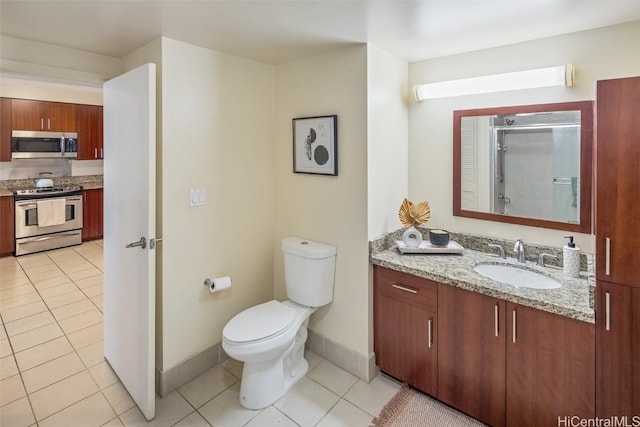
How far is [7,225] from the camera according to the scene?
4637 mm

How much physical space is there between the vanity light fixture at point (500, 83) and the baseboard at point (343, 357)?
5.91 feet

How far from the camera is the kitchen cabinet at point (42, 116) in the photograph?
4738 mm

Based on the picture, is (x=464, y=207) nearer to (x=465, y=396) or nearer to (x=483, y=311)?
(x=483, y=311)

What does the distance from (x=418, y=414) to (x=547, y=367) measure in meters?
0.74

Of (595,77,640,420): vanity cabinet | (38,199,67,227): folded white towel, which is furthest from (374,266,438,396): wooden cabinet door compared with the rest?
(38,199,67,227): folded white towel

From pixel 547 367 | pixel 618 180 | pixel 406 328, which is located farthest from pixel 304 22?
pixel 547 367

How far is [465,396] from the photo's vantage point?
188cm

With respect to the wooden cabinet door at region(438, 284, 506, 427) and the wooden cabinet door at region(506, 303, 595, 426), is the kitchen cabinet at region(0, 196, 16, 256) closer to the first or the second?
the wooden cabinet door at region(438, 284, 506, 427)

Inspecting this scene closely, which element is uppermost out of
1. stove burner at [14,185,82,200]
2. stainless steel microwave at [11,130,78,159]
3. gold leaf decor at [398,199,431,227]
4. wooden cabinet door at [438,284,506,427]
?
stainless steel microwave at [11,130,78,159]

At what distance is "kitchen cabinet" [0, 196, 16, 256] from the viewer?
460 cm

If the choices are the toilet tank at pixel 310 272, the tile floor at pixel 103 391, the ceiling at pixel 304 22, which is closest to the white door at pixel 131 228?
the tile floor at pixel 103 391

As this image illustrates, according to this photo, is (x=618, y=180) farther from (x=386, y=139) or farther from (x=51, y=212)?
(x=51, y=212)

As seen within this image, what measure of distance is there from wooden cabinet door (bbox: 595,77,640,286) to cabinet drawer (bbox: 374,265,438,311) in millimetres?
778

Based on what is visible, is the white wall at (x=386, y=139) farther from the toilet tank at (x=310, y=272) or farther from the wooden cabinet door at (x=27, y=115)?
the wooden cabinet door at (x=27, y=115)
